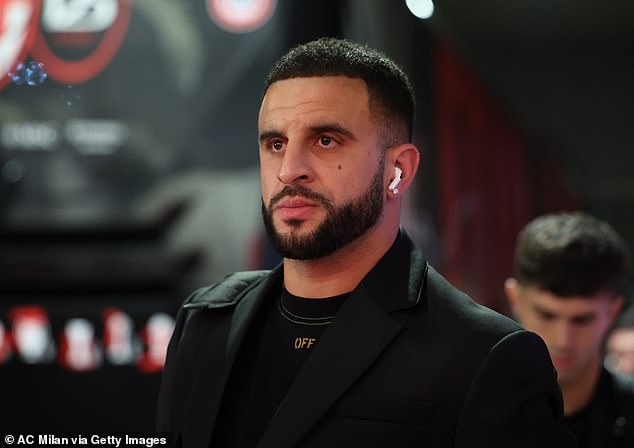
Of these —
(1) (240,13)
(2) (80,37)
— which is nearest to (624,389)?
(1) (240,13)

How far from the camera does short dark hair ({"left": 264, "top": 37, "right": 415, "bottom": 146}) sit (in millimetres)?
1518

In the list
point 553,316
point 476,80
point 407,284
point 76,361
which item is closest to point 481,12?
A: point 476,80

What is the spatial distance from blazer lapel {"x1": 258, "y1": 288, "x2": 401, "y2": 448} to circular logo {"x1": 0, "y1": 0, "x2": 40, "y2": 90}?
3.08 meters

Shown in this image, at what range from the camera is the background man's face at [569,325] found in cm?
229

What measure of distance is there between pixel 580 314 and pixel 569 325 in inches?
1.6

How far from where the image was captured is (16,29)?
422 cm

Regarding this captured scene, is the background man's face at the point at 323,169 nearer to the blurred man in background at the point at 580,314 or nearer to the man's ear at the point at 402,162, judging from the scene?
the man's ear at the point at 402,162

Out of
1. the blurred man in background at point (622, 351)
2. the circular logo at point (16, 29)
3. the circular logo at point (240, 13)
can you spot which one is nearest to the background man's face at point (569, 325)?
the blurred man in background at point (622, 351)

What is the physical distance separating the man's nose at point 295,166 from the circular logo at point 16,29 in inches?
117

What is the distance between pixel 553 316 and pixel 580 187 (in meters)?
4.11

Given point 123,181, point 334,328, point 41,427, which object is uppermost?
point 334,328

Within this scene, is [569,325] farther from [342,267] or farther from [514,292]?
[342,267]

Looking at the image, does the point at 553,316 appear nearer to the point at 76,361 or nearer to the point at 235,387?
the point at 235,387

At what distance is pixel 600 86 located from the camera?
28.8ft
